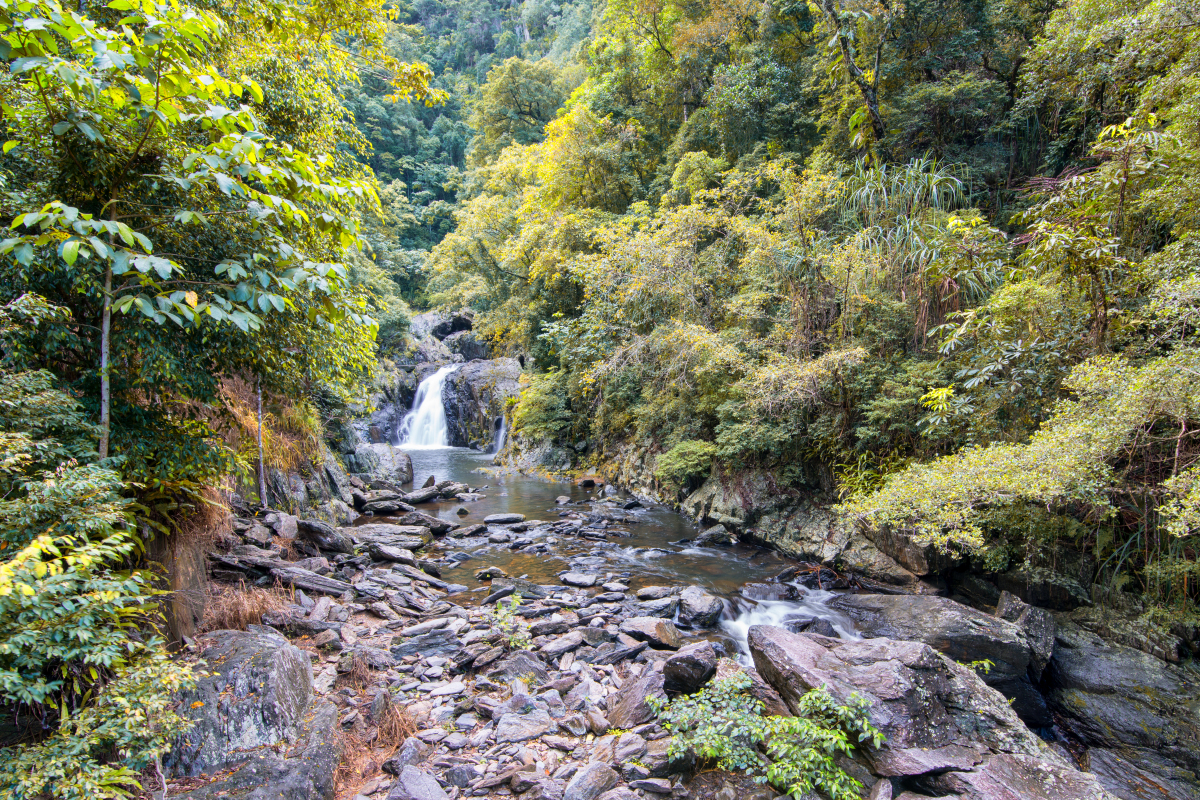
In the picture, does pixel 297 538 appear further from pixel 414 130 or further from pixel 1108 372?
pixel 414 130

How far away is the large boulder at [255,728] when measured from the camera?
130 inches

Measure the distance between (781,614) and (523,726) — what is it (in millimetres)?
4358

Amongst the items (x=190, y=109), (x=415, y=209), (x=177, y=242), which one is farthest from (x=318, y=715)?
(x=415, y=209)

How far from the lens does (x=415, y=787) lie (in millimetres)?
3611

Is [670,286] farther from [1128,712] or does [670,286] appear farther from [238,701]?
[238,701]

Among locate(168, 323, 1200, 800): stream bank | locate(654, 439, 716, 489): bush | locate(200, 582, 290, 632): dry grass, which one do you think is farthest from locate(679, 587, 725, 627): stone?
locate(200, 582, 290, 632): dry grass

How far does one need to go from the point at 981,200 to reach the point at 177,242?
1416 cm

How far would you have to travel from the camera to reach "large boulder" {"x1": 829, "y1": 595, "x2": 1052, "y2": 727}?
5.58 metres

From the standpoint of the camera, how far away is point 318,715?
401 cm

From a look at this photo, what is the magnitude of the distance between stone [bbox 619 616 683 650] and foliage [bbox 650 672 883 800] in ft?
6.04

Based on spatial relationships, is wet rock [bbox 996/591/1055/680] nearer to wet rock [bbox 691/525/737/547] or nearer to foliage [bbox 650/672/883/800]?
foliage [bbox 650/672/883/800]

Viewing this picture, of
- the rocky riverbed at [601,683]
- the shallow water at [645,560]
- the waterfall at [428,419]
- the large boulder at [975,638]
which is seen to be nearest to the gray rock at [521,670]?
the rocky riverbed at [601,683]

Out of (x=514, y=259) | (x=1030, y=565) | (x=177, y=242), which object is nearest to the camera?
(x=177, y=242)

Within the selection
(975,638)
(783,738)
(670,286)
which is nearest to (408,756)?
(783,738)
